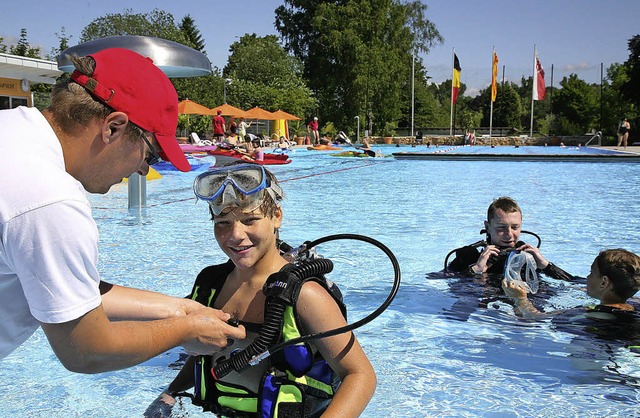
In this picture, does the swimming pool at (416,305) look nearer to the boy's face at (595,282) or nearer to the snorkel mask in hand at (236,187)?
the boy's face at (595,282)

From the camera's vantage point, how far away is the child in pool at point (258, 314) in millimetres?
→ 2049

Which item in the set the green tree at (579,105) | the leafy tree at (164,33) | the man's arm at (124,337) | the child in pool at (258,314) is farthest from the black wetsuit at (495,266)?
the green tree at (579,105)

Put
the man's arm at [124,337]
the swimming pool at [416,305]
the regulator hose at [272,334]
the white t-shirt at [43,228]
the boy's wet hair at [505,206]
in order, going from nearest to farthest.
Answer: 1. the white t-shirt at [43,228]
2. the man's arm at [124,337]
3. the regulator hose at [272,334]
4. the swimming pool at [416,305]
5. the boy's wet hair at [505,206]

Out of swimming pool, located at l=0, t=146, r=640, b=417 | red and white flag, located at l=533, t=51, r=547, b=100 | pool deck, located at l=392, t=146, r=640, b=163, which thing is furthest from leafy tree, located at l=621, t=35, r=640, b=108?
swimming pool, located at l=0, t=146, r=640, b=417

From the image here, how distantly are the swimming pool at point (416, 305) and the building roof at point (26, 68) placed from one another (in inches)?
501

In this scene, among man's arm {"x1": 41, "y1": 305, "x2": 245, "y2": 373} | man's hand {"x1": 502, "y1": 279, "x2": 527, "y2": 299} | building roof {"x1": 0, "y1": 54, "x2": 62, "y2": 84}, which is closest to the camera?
man's arm {"x1": 41, "y1": 305, "x2": 245, "y2": 373}

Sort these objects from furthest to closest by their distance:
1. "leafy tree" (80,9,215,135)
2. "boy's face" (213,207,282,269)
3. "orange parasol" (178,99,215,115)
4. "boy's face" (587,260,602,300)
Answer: "leafy tree" (80,9,215,135)
"orange parasol" (178,99,215,115)
"boy's face" (587,260,602,300)
"boy's face" (213,207,282,269)

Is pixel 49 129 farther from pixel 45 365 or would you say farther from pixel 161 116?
pixel 45 365

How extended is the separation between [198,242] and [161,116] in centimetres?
637

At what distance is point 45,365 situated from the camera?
4203mm

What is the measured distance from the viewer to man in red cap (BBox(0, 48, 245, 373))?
1.49 meters

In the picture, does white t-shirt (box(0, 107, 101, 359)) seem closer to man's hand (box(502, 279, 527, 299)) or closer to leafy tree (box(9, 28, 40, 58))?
man's hand (box(502, 279, 527, 299))

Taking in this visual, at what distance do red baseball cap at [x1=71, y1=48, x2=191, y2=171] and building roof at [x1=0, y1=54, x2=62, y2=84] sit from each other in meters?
23.8

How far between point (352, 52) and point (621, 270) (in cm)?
4553
